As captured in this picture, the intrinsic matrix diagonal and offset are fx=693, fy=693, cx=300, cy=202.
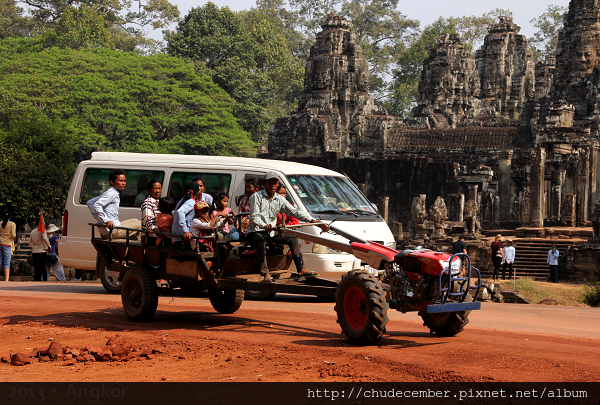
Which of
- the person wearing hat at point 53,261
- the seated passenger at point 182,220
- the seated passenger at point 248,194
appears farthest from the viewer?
the person wearing hat at point 53,261

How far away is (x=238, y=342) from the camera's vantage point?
23.8ft

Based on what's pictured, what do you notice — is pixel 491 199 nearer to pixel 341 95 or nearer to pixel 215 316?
pixel 341 95

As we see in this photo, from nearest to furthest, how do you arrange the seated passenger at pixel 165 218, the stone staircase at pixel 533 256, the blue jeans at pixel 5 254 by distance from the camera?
the seated passenger at pixel 165 218, the blue jeans at pixel 5 254, the stone staircase at pixel 533 256

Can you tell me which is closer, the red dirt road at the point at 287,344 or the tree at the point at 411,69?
the red dirt road at the point at 287,344

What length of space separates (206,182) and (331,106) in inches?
1471

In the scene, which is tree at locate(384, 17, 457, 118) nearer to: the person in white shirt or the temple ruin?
the temple ruin

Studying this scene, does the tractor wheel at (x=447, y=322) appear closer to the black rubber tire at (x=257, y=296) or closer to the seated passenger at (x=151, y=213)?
the seated passenger at (x=151, y=213)

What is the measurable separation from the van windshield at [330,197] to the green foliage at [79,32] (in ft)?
160

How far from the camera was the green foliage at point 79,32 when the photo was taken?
55750mm

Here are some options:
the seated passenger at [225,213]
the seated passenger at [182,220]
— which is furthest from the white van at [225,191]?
the seated passenger at [182,220]

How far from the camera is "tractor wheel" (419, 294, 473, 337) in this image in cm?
729

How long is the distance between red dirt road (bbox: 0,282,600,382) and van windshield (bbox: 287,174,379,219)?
1555 millimetres

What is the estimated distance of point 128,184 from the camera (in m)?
11.8
